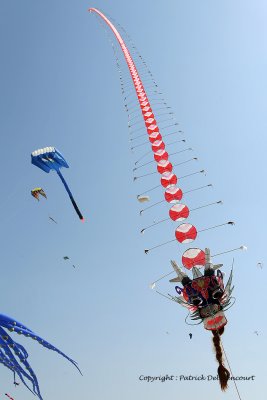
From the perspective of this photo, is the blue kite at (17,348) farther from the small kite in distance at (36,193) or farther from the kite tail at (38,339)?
the small kite in distance at (36,193)

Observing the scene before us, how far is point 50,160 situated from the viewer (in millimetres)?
37125

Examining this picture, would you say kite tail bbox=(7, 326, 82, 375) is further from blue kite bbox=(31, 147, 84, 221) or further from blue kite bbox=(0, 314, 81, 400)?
blue kite bbox=(31, 147, 84, 221)

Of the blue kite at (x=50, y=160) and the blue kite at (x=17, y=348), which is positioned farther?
the blue kite at (x=50, y=160)

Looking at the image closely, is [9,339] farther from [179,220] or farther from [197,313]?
[179,220]

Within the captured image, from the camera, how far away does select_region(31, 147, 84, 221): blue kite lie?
37000 millimetres

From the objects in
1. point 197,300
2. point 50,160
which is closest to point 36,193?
point 50,160

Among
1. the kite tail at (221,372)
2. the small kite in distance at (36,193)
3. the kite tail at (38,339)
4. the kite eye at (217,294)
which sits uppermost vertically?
the small kite in distance at (36,193)

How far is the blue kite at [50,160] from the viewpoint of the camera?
3700 centimetres

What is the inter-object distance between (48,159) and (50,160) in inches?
7.9

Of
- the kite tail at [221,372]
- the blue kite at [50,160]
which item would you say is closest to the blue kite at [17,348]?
the kite tail at [221,372]

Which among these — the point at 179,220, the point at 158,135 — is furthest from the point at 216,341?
the point at 158,135

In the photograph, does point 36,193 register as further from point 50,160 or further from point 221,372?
point 221,372

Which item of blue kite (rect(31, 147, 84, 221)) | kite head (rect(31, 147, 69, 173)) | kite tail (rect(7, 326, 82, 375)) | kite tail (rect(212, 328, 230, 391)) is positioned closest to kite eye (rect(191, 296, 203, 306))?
kite tail (rect(212, 328, 230, 391))

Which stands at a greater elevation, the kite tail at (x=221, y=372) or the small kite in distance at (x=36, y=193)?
the small kite in distance at (x=36, y=193)
